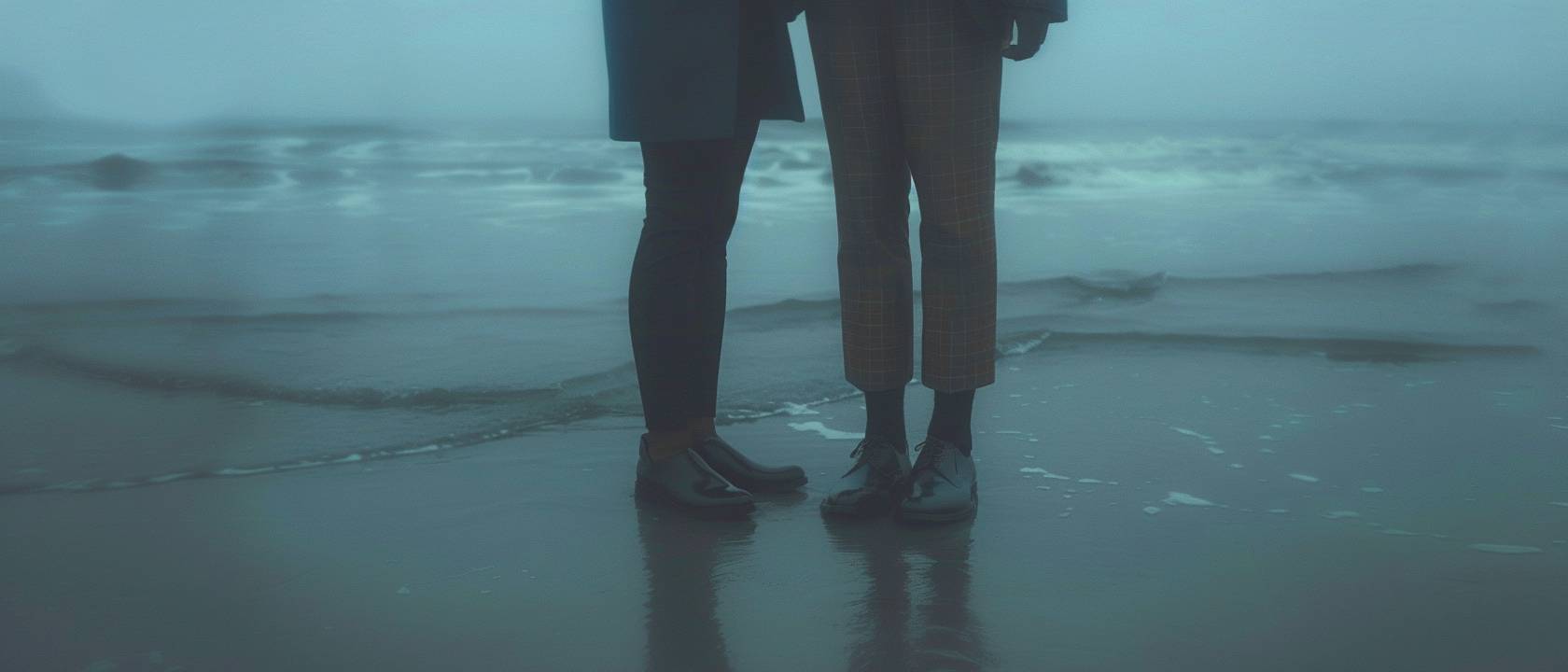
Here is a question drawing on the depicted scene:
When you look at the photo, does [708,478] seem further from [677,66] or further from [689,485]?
[677,66]

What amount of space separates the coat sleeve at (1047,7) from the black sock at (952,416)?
49 centimetres

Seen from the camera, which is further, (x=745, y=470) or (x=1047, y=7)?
(x=745, y=470)

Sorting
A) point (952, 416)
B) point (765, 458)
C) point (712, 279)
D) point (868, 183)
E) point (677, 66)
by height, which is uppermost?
point (677, 66)

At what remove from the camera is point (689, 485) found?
1.65 meters

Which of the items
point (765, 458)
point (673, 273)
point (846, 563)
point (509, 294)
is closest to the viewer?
point (846, 563)

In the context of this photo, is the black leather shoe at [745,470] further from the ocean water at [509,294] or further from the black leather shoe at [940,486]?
the ocean water at [509,294]

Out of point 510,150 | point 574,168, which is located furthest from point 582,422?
point 510,150

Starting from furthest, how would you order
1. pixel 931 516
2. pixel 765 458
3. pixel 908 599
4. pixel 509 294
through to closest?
1. pixel 509 294
2. pixel 765 458
3. pixel 931 516
4. pixel 908 599

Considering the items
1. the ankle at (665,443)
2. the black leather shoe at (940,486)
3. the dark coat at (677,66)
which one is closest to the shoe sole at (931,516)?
the black leather shoe at (940,486)

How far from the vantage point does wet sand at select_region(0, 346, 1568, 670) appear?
1197 millimetres

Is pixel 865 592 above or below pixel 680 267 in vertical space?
below

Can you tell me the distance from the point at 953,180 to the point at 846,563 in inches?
19.8

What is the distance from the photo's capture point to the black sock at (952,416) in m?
1.70

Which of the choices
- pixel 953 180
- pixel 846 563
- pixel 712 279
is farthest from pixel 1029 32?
pixel 846 563
